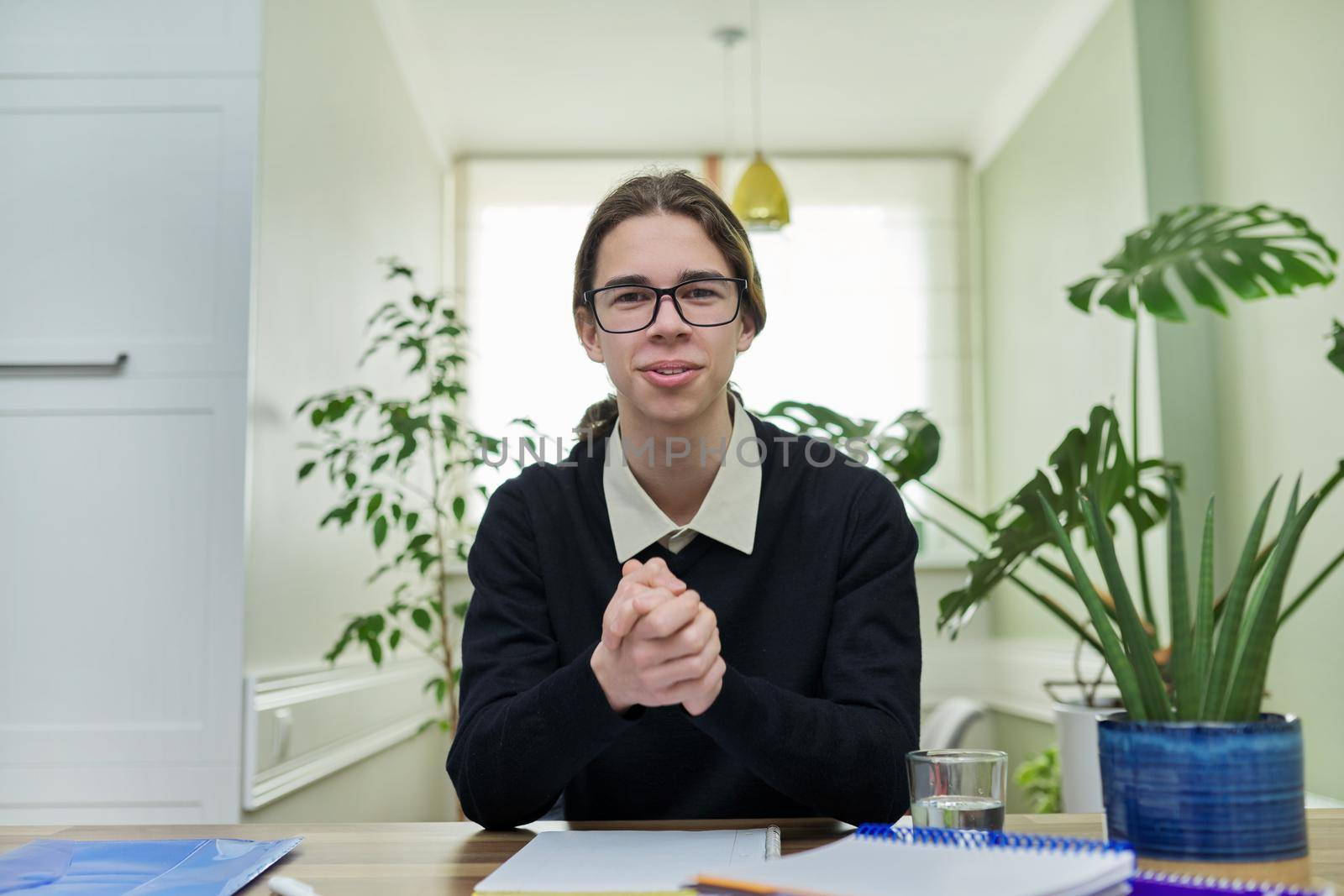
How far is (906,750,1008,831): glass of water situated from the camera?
84 cm

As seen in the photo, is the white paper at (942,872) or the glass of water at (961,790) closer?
the white paper at (942,872)

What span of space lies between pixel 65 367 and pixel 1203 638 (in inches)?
85.9

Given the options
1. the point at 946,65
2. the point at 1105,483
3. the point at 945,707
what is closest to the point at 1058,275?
the point at 946,65

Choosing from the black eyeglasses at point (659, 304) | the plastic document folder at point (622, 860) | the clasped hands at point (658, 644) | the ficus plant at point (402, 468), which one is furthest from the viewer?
the ficus plant at point (402, 468)

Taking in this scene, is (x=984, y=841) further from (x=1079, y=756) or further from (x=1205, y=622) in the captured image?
(x=1079, y=756)

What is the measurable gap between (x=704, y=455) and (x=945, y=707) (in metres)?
2.35

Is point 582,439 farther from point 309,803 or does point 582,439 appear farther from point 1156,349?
point 1156,349

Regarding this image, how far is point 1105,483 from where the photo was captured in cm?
219

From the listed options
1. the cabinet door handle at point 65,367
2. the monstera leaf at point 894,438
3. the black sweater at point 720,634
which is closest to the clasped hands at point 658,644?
the black sweater at point 720,634

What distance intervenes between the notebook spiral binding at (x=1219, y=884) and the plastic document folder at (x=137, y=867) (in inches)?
22.2

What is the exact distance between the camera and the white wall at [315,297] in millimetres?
2469

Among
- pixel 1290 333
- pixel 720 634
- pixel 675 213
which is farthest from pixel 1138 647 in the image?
pixel 1290 333

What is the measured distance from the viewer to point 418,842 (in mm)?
979
